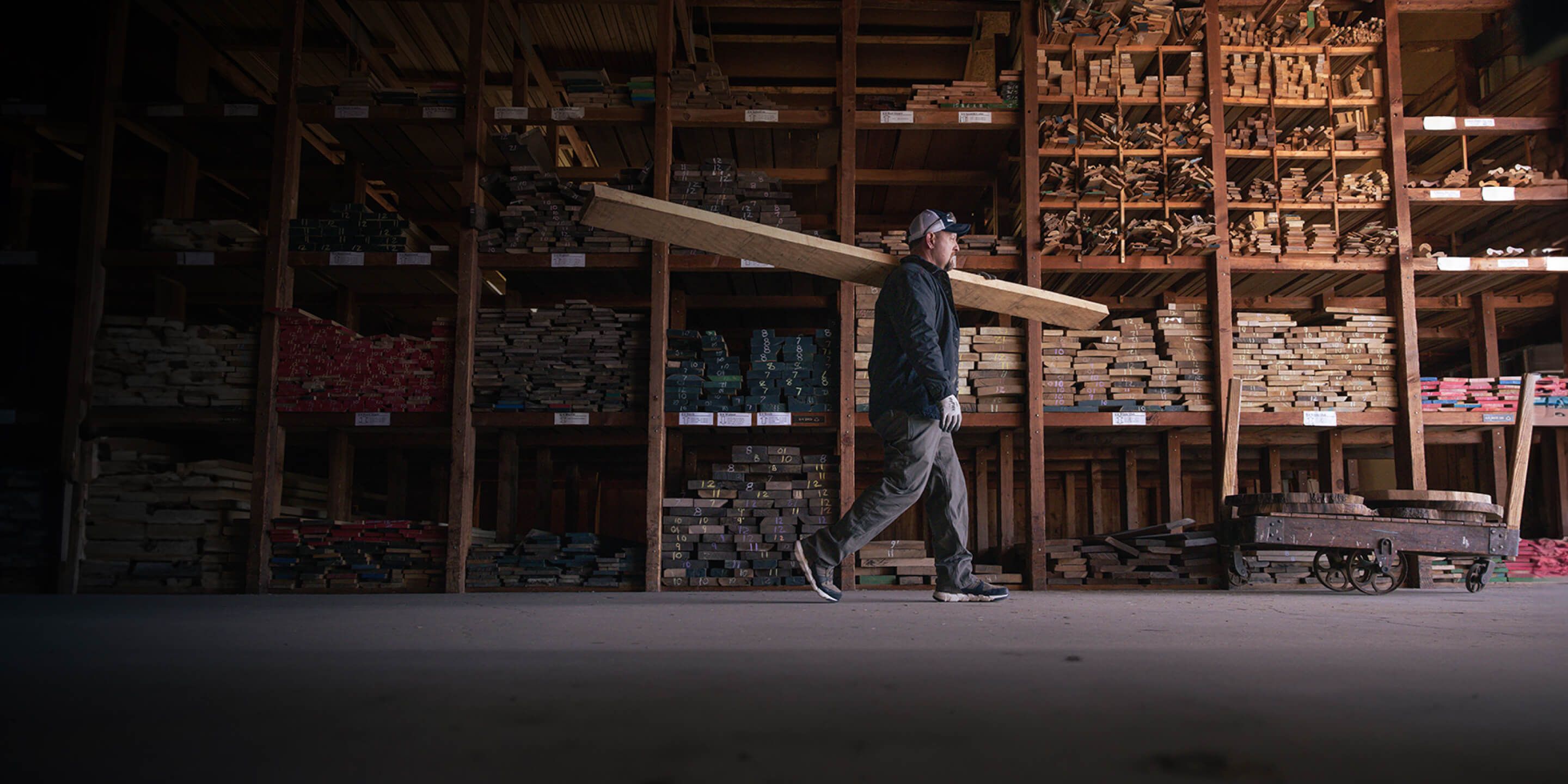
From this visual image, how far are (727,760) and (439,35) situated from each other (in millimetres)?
10372

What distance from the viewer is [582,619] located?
15.5 ft

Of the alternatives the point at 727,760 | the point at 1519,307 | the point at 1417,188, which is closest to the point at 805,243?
the point at 727,760

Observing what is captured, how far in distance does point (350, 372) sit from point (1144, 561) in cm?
680

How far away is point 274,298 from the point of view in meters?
8.27

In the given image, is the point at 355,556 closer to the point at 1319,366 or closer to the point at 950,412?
the point at 950,412

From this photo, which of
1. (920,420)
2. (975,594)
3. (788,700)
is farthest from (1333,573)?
(788,700)

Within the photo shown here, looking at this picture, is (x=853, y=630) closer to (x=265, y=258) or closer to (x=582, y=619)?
(x=582, y=619)

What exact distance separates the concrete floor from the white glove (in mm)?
1550

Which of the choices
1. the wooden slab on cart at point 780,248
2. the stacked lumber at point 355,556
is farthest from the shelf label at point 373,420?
the wooden slab on cart at point 780,248

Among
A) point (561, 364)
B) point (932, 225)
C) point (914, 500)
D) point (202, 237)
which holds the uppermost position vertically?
point (202, 237)

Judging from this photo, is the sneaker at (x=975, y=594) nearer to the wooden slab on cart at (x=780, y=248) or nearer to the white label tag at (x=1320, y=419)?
the wooden slab on cart at (x=780, y=248)

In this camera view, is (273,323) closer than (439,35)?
Yes

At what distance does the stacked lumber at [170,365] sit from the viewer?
8.21 metres

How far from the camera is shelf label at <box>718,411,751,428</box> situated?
8.18 meters
